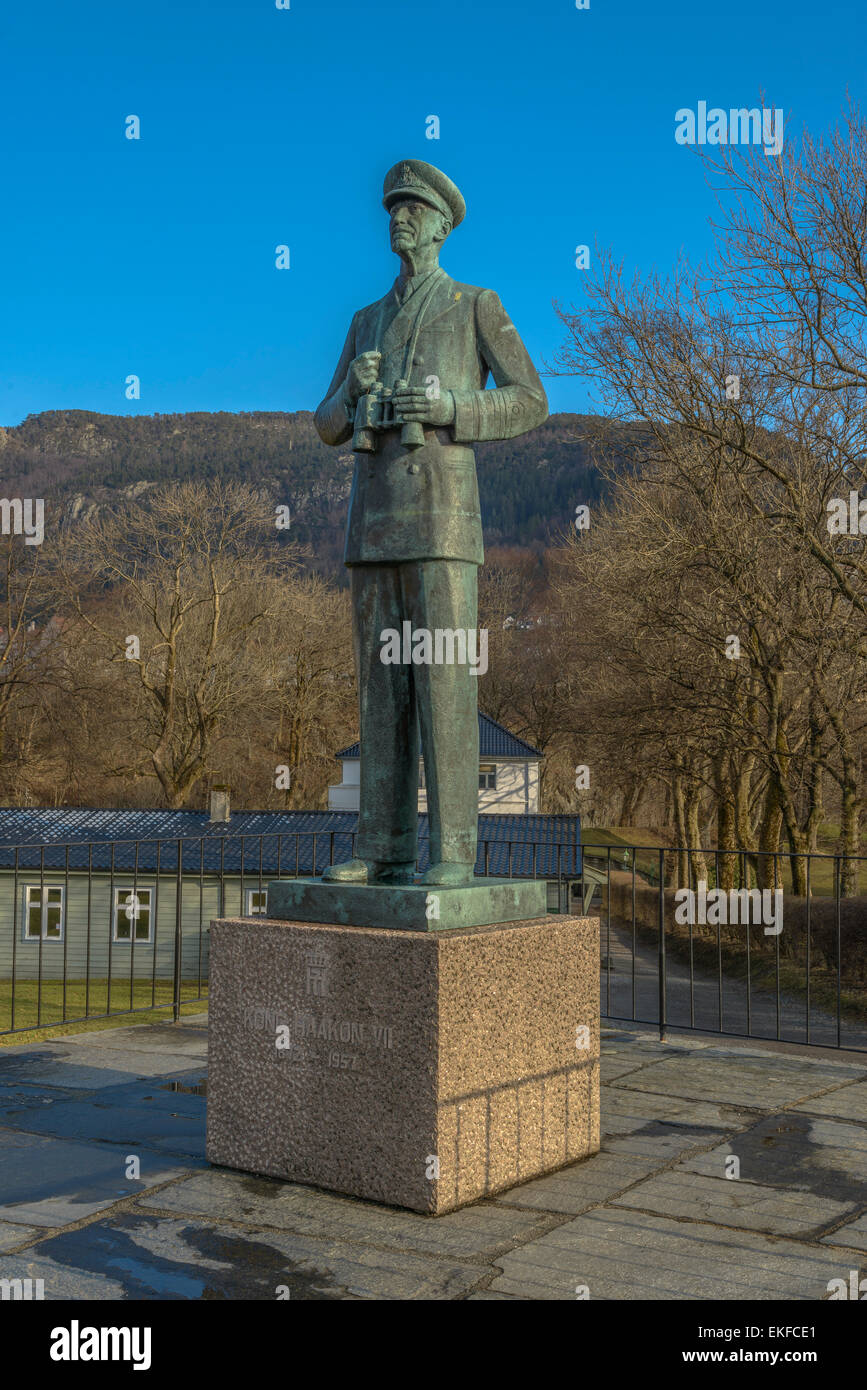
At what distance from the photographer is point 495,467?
106 metres

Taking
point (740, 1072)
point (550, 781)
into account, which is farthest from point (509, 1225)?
point (550, 781)

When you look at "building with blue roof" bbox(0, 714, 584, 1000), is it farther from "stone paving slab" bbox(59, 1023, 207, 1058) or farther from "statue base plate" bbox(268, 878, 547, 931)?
"statue base plate" bbox(268, 878, 547, 931)

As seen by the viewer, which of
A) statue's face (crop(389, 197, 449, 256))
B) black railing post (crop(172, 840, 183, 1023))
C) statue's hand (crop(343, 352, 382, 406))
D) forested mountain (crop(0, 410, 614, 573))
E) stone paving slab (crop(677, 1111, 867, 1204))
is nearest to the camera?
stone paving slab (crop(677, 1111, 867, 1204))

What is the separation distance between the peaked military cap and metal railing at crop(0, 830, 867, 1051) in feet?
14.3

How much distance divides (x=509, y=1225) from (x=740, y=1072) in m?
3.02

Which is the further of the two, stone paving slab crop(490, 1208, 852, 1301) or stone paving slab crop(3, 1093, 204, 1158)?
stone paving slab crop(3, 1093, 204, 1158)

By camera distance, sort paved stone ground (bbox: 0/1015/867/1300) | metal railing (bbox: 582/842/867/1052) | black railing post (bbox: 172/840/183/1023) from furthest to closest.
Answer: metal railing (bbox: 582/842/867/1052)
black railing post (bbox: 172/840/183/1023)
paved stone ground (bbox: 0/1015/867/1300)

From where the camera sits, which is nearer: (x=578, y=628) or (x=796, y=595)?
(x=796, y=595)

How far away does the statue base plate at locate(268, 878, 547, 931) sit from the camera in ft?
14.7

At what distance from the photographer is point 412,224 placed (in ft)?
16.4

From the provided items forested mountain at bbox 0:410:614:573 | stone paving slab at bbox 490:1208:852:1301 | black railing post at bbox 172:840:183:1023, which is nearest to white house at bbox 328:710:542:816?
forested mountain at bbox 0:410:614:573

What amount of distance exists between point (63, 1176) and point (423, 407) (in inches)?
128

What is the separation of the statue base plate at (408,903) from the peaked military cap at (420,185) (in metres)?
2.83

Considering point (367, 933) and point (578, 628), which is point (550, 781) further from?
point (367, 933)
